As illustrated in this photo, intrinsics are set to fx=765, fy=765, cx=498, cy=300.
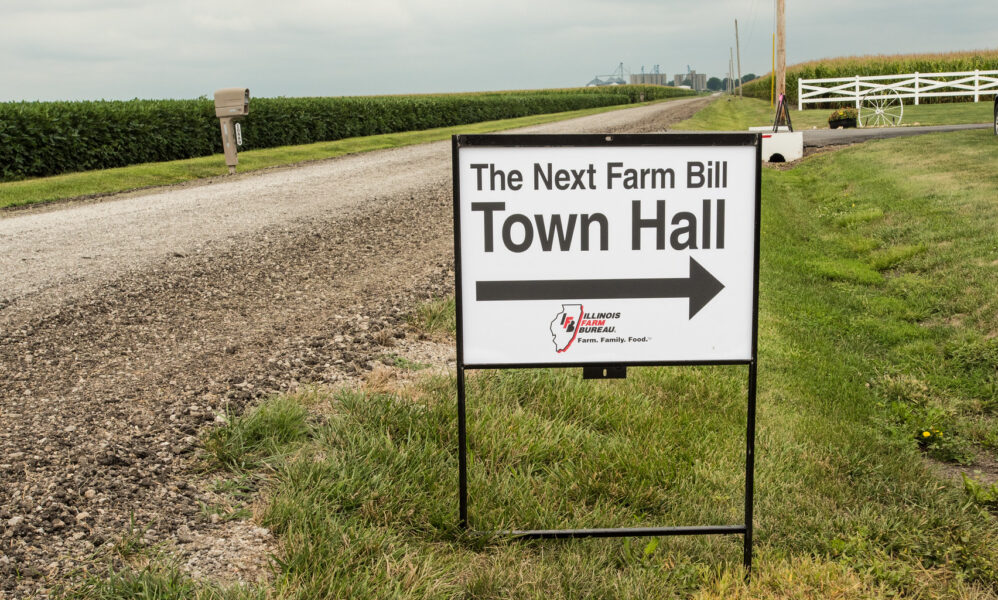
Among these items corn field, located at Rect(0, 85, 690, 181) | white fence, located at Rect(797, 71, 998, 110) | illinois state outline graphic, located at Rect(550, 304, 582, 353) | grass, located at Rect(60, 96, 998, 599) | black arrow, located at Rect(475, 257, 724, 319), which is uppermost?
white fence, located at Rect(797, 71, 998, 110)

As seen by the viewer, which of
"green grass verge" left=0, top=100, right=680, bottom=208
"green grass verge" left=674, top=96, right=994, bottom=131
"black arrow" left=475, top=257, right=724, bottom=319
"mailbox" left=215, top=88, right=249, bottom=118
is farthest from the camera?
"green grass verge" left=674, top=96, right=994, bottom=131

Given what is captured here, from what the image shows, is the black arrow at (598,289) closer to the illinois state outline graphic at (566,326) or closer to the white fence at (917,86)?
the illinois state outline graphic at (566,326)

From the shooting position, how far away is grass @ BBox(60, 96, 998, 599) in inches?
99.0

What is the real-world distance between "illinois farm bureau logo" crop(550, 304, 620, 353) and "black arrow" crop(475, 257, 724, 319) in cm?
5

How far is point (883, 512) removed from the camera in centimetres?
298

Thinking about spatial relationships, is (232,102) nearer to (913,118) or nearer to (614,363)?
(614,363)

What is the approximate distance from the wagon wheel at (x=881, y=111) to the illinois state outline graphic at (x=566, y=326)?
77.9ft

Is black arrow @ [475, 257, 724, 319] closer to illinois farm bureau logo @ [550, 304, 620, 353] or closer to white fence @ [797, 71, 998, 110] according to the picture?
illinois farm bureau logo @ [550, 304, 620, 353]

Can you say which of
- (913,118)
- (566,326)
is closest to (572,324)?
(566,326)

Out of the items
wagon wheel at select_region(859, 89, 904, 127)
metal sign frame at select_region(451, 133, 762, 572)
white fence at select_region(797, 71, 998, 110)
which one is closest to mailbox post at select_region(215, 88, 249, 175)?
metal sign frame at select_region(451, 133, 762, 572)

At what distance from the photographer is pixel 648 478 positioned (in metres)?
3.11

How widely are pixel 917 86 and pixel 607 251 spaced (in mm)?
38458

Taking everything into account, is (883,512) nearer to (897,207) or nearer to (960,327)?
(960,327)

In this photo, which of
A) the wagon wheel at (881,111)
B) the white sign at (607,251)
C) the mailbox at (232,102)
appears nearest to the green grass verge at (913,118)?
the wagon wheel at (881,111)
